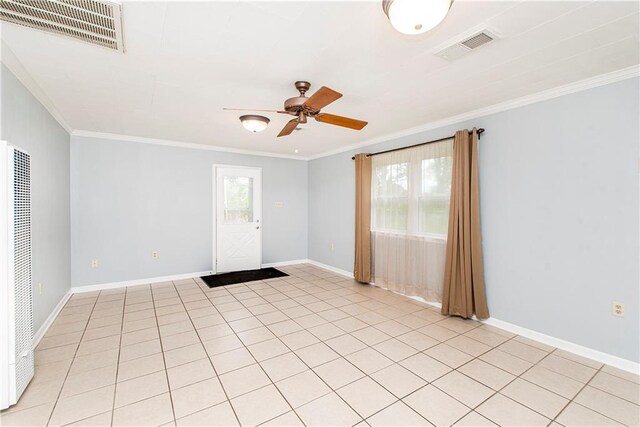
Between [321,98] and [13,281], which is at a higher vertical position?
[321,98]

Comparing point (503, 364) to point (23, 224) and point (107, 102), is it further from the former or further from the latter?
point (107, 102)

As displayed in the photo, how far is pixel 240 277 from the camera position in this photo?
5262 millimetres

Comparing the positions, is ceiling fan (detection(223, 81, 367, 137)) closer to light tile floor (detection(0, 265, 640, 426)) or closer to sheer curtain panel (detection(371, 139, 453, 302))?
sheer curtain panel (detection(371, 139, 453, 302))

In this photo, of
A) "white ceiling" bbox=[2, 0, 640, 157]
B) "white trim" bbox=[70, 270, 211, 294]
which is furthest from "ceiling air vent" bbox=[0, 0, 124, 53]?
"white trim" bbox=[70, 270, 211, 294]

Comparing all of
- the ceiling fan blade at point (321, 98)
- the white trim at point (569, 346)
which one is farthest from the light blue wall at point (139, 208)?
the white trim at point (569, 346)

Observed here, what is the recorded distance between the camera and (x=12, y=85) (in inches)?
93.3

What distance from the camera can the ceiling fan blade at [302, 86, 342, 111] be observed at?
82.4 inches

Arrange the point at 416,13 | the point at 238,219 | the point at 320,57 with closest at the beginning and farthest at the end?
the point at 416,13 → the point at 320,57 → the point at 238,219

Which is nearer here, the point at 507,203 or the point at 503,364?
the point at 503,364

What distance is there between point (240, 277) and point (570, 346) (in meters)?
4.64

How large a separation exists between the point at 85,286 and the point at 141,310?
1.54m

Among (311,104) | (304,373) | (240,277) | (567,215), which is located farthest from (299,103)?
(240,277)

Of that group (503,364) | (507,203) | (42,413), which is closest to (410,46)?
(507,203)

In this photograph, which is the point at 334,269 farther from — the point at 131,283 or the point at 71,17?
the point at 71,17
